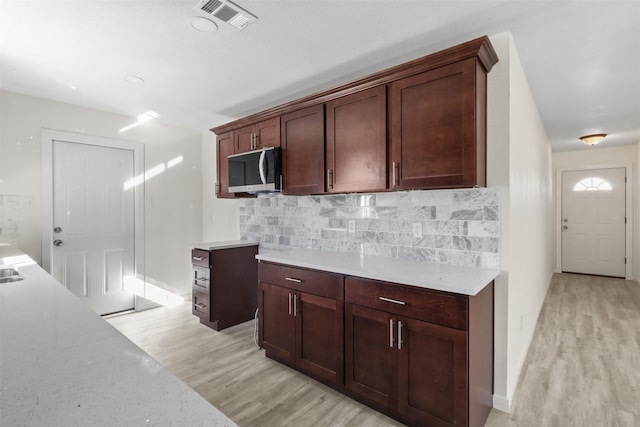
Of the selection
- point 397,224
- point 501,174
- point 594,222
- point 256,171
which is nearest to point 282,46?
point 256,171

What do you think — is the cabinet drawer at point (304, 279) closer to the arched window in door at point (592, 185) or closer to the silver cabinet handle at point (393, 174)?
the silver cabinet handle at point (393, 174)

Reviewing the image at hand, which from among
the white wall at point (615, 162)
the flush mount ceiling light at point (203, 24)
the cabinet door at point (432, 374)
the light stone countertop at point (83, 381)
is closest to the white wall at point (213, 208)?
the flush mount ceiling light at point (203, 24)

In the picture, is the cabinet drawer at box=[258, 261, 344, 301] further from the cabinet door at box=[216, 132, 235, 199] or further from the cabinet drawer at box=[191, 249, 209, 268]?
the cabinet door at box=[216, 132, 235, 199]

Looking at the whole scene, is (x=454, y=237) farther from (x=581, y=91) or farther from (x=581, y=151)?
(x=581, y=151)

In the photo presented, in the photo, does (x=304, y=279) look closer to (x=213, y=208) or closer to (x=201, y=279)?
(x=201, y=279)

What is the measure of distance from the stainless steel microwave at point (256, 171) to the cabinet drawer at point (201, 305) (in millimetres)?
1172

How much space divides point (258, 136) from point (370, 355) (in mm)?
2243

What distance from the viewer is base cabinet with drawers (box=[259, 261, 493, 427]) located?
5.61 feet

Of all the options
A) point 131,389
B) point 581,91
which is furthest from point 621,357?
point 131,389

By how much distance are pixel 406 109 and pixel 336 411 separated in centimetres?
200

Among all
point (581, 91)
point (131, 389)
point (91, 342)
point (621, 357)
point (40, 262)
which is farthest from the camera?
point (40, 262)

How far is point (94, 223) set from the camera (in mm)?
3686

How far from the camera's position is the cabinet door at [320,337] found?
2191mm

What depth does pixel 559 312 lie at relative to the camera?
3.97 m
